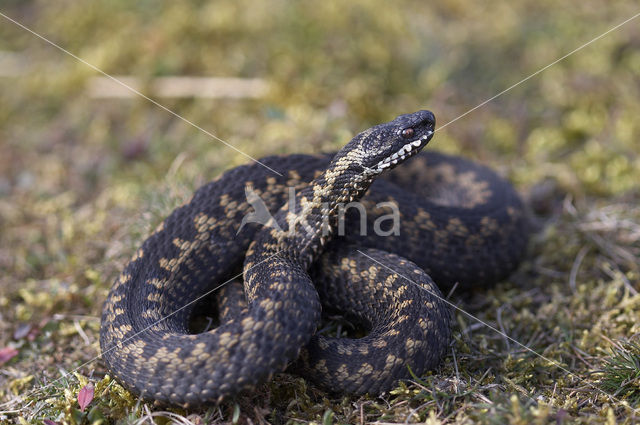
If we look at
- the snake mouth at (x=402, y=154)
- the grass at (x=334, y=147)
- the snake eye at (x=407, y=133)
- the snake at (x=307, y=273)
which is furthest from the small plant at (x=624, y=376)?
the snake eye at (x=407, y=133)

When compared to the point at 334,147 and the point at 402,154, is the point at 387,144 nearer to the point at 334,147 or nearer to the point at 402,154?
the point at 402,154

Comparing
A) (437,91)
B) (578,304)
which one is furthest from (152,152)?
(578,304)

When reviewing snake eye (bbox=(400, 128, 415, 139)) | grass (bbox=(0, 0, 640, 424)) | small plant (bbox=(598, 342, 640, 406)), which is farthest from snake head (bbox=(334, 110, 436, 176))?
small plant (bbox=(598, 342, 640, 406))

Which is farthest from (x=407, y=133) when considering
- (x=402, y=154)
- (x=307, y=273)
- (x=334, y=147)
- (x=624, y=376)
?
(x=624, y=376)

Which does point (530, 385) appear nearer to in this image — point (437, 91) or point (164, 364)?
point (164, 364)

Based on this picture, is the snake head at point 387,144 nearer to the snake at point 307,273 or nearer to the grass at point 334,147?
the snake at point 307,273

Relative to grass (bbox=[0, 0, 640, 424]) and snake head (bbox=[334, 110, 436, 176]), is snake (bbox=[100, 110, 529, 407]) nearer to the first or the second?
snake head (bbox=[334, 110, 436, 176])
